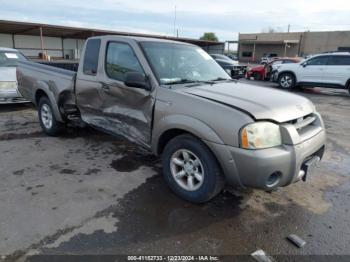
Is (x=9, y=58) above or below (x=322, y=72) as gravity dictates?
above

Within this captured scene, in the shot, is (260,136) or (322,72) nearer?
(260,136)

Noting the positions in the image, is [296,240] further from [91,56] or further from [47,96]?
[47,96]

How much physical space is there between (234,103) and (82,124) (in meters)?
3.01

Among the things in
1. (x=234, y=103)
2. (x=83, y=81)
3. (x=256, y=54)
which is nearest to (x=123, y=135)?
(x=83, y=81)

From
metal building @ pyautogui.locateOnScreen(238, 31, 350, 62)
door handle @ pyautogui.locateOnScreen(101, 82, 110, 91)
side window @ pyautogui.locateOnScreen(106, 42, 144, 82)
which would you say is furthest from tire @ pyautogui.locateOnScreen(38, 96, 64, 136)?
metal building @ pyautogui.locateOnScreen(238, 31, 350, 62)

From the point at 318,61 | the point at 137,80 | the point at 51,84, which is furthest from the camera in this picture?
the point at 318,61

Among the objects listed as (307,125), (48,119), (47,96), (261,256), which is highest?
(307,125)

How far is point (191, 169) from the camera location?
10.7 feet

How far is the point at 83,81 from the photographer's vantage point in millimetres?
4551

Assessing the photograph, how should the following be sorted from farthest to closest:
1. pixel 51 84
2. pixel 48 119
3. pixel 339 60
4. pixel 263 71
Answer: pixel 263 71 < pixel 339 60 < pixel 48 119 < pixel 51 84

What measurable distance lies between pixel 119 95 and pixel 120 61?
49cm

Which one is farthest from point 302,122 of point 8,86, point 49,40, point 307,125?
point 49,40

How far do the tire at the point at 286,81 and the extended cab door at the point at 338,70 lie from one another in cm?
166

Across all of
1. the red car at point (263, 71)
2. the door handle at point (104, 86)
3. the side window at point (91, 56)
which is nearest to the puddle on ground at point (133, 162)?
the door handle at point (104, 86)
